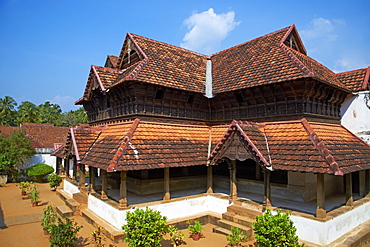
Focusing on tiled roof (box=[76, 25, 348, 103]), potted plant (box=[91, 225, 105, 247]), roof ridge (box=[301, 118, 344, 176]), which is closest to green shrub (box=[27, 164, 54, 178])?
tiled roof (box=[76, 25, 348, 103])

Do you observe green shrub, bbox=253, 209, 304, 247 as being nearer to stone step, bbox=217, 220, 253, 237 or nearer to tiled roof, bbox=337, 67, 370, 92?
stone step, bbox=217, 220, 253, 237

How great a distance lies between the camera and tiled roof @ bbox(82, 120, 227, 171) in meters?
8.40

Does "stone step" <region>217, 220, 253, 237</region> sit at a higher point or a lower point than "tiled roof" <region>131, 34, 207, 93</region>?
lower

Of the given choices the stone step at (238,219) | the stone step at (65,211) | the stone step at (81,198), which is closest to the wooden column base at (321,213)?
the stone step at (238,219)

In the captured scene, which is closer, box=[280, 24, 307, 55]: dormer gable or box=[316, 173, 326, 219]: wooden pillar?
box=[316, 173, 326, 219]: wooden pillar

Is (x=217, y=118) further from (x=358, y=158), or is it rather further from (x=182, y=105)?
(x=358, y=158)

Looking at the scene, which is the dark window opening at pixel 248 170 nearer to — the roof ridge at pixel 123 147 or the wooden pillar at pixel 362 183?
the wooden pillar at pixel 362 183

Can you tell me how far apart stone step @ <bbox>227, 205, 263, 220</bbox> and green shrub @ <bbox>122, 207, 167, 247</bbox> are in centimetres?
333

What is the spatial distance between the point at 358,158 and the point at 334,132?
151cm

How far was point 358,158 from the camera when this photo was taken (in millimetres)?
8461

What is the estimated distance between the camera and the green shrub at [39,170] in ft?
65.1

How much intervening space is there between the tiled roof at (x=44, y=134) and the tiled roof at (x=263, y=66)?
18.2 m

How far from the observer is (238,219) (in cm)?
875

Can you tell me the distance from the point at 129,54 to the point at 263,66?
20.9 ft
